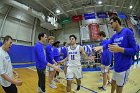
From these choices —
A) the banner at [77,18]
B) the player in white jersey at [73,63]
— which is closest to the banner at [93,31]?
the banner at [77,18]

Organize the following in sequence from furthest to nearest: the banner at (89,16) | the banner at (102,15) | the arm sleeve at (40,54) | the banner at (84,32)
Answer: the banner at (84,32)
the banner at (102,15)
the banner at (89,16)
the arm sleeve at (40,54)

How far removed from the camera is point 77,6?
16.2 meters

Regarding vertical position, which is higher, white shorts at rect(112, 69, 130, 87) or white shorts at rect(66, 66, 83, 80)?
white shorts at rect(112, 69, 130, 87)

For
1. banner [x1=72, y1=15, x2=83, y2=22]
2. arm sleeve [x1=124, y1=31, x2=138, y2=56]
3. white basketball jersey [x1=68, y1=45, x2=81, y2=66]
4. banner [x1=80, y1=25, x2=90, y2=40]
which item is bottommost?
white basketball jersey [x1=68, y1=45, x2=81, y2=66]

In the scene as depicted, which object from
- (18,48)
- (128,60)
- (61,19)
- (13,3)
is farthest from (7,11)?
(128,60)

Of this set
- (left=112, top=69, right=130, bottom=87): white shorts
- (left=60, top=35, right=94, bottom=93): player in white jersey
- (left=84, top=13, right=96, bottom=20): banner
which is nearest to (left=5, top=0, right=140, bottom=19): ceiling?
(left=84, top=13, right=96, bottom=20): banner

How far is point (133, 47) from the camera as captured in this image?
240 cm

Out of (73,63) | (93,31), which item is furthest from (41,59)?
(93,31)

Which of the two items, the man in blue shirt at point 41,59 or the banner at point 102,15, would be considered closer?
the man in blue shirt at point 41,59

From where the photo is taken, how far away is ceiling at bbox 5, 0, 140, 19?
46.9 ft

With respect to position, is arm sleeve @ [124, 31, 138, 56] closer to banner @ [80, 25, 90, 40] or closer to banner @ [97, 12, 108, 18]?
banner @ [80, 25, 90, 40]

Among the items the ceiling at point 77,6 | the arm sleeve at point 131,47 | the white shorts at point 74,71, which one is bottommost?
the white shorts at point 74,71

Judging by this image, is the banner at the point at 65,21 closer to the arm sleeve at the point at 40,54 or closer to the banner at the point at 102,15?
the banner at the point at 102,15

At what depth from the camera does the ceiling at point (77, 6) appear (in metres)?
14.3
